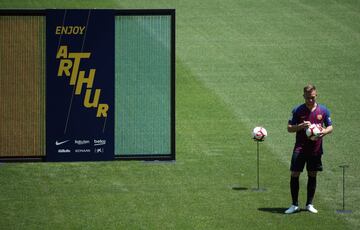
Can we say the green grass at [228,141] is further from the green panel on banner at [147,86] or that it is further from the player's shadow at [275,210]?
the green panel on banner at [147,86]

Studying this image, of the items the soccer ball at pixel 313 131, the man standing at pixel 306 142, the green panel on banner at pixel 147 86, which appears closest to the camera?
the soccer ball at pixel 313 131

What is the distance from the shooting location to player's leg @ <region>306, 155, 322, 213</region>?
16516mm

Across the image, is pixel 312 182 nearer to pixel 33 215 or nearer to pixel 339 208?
pixel 339 208

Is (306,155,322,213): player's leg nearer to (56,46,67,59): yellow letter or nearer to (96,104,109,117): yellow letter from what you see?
(96,104,109,117): yellow letter

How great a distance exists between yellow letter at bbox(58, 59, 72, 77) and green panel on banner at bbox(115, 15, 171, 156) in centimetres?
115

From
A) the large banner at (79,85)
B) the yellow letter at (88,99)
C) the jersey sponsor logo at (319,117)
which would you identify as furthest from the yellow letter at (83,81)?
the jersey sponsor logo at (319,117)

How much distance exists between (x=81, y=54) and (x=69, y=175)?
7.97 feet

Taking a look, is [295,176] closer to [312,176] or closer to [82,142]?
[312,176]

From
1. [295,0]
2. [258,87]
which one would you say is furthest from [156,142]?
[295,0]

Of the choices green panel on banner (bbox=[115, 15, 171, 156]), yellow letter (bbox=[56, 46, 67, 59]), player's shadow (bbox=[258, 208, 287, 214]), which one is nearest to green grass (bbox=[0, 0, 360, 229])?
player's shadow (bbox=[258, 208, 287, 214])

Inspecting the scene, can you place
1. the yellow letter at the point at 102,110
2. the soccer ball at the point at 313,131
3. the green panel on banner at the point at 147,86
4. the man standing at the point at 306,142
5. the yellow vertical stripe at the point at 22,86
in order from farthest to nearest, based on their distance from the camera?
the green panel on banner at the point at 147,86 → the yellow letter at the point at 102,110 → the yellow vertical stripe at the point at 22,86 → the man standing at the point at 306,142 → the soccer ball at the point at 313,131

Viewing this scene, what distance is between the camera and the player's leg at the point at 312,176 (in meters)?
16.5

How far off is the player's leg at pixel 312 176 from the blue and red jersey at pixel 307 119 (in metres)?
0.13

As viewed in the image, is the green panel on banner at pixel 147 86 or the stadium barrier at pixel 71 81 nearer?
the stadium barrier at pixel 71 81
